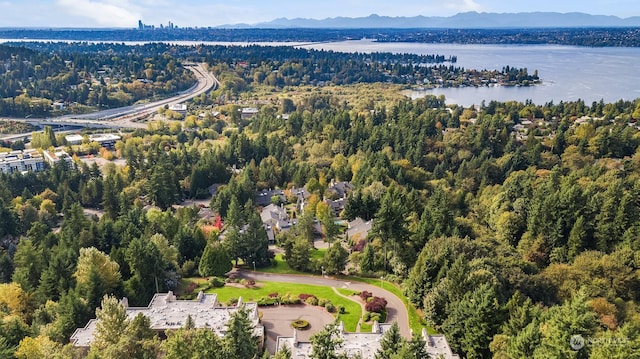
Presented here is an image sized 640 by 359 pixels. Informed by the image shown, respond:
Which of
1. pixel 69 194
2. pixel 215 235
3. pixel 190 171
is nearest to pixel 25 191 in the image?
pixel 69 194

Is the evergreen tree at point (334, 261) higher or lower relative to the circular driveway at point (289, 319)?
higher

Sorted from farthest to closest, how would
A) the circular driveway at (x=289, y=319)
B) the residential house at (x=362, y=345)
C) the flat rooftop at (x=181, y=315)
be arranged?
1. the circular driveway at (x=289, y=319)
2. the flat rooftop at (x=181, y=315)
3. the residential house at (x=362, y=345)

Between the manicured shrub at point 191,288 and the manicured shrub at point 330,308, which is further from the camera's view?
the manicured shrub at point 191,288

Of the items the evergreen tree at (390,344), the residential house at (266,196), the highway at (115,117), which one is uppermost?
the evergreen tree at (390,344)

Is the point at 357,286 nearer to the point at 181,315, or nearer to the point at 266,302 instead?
the point at 266,302

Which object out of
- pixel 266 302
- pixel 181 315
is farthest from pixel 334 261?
pixel 181 315

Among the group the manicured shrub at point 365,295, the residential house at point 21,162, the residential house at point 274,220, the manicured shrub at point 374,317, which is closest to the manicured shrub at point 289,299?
the manicured shrub at point 365,295

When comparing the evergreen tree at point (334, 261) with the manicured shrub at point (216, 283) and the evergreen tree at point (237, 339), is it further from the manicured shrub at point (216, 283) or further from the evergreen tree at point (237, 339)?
the evergreen tree at point (237, 339)
